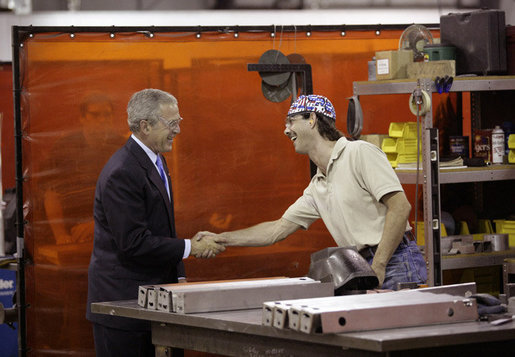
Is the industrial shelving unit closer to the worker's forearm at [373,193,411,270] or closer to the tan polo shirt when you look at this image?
the tan polo shirt

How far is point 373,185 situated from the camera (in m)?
3.80

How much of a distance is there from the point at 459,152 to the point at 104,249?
2360 millimetres

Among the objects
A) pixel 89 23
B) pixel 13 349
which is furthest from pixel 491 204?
pixel 89 23

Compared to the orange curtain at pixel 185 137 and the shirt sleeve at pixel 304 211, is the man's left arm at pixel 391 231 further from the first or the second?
the orange curtain at pixel 185 137

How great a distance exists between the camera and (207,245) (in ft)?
13.8

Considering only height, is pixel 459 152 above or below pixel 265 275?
above

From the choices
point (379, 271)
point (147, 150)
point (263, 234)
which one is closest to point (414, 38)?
point (263, 234)

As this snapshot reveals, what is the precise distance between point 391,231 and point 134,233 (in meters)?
1.09

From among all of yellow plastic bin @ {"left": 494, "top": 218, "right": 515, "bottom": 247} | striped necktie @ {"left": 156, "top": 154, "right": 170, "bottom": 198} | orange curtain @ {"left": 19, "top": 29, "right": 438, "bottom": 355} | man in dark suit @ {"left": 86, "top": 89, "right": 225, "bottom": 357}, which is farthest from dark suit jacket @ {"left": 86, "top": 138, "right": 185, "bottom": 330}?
yellow plastic bin @ {"left": 494, "top": 218, "right": 515, "bottom": 247}

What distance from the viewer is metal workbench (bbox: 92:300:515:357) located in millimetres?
2545

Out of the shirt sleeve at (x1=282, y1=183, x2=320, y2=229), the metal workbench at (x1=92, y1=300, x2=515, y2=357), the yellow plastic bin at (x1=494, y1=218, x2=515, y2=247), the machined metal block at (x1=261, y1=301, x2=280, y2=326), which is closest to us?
the metal workbench at (x1=92, y1=300, x2=515, y2=357)

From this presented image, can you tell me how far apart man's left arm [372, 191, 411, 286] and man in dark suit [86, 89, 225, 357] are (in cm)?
81

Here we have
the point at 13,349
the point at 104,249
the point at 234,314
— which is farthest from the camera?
the point at 13,349

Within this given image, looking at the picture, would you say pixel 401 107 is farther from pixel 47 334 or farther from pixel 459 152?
pixel 47 334
